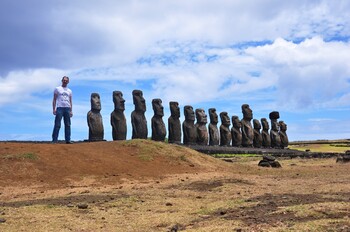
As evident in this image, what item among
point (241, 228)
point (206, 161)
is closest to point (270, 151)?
point (206, 161)

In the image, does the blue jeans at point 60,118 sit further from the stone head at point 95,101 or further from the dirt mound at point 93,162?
the stone head at point 95,101

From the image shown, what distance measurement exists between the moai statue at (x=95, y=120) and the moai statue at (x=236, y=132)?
11.8 m

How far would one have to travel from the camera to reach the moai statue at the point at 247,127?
31.8m

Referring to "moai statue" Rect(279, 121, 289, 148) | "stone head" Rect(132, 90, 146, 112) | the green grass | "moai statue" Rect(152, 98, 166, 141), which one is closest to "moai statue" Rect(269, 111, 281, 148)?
"moai statue" Rect(279, 121, 289, 148)

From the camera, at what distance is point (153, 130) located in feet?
79.8

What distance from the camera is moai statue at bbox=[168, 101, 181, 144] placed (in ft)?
84.8

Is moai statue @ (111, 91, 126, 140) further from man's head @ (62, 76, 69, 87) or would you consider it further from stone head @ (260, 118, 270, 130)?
stone head @ (260, 118, 270, 130)

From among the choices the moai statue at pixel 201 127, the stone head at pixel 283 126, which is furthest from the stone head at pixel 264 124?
the moai statue at pixel 201 127

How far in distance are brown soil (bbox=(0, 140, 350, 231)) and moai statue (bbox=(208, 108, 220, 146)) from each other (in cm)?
1063

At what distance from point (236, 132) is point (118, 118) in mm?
11134

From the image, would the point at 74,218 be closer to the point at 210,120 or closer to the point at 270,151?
the point at 210,120

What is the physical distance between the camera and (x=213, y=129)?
2909 cm

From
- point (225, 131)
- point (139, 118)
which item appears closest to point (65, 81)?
point (139, 118)

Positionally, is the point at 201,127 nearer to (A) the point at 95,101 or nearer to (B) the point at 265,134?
(A) the point at 95,101
